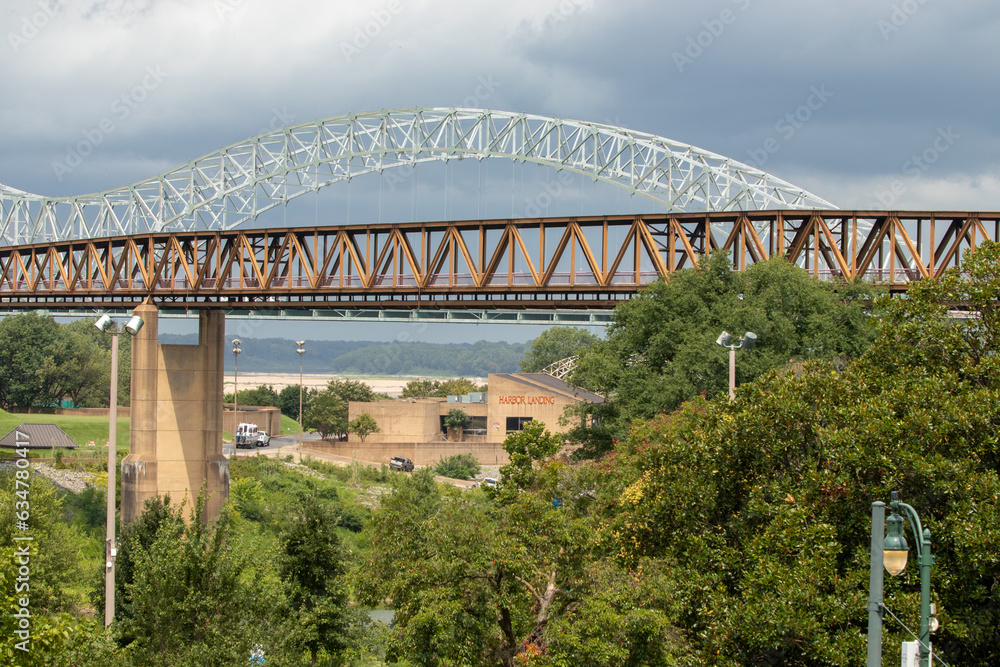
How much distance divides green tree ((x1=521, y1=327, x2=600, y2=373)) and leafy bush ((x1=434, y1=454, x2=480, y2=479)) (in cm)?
8120

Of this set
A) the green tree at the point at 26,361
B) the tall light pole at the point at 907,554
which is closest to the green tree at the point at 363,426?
the green tree at the point at 26,361

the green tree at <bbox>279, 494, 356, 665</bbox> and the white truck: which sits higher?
the green tree at <bbox>279, 494, 356, 665</bbox>

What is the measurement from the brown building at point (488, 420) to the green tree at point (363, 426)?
0.82 meters

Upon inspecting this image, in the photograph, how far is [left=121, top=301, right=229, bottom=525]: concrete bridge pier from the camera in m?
53.3

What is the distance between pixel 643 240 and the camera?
148 feet

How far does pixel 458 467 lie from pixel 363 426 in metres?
17.9

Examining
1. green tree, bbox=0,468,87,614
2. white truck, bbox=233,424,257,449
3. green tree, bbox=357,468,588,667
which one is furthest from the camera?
white truck, bbox=233,424,257,449

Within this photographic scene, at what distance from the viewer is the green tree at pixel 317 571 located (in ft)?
84.1

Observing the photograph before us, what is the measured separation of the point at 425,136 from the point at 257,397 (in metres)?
62.3

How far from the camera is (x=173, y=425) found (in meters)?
54.5

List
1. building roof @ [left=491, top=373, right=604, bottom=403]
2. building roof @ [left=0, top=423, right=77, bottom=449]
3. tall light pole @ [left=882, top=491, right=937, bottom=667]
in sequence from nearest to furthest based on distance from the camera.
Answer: tall light pole @ [left=882, top=491, right=937, bottom=667]
building roof @ [left=0, top=423, right=77, bottom=449]
building roof @ [left=491, top=373, right=604, bottom=403]

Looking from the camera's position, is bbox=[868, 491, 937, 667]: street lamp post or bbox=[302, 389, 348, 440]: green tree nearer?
bbox=[868, 491, 937, 667]: street lamp post

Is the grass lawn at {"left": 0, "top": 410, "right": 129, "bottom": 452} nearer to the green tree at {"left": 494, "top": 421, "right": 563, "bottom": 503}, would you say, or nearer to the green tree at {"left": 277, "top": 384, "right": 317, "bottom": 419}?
the green tree at {"left": 277, "top": 384, "right": 317, "bottom": 419}

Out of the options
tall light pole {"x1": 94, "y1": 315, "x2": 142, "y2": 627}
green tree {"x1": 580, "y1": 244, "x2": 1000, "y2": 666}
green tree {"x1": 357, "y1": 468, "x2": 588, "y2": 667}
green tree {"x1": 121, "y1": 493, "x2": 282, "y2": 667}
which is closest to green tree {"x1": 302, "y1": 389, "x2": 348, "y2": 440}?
tall light pole {"x1": 94, "y1": 315, "x2": 142, "y2": 627}
